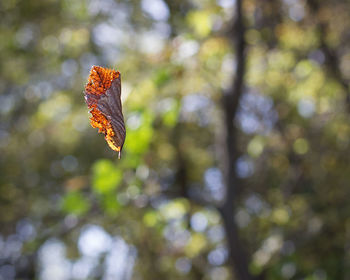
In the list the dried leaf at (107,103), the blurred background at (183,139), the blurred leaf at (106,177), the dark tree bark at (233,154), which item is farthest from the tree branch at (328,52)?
the dried leaf at (107,103)

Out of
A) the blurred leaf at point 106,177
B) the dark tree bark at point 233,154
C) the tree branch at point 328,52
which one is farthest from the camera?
the tree branch at point 328,52

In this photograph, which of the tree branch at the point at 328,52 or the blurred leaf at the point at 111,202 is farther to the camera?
the tree branch at the point at 328,52

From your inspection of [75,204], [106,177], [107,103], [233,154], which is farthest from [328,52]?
[107,103]

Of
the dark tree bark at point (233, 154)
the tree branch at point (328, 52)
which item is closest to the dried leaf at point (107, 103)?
the dark tree bark at point (233, 154)

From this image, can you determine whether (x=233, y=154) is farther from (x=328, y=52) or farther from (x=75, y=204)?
(x=328, y=52)

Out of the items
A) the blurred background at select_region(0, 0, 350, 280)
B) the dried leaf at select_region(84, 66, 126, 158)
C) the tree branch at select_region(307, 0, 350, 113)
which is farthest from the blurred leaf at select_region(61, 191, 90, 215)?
the tree branch at select_region(307, 0, 350, 113)

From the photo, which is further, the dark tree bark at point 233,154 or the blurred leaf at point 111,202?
the dark tree bark at point 233,154

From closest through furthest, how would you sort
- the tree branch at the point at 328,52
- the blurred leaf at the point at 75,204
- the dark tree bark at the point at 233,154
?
the blurred leaf at the point at 75,204 → the dark tree bark at the point at 233,154 → the tree branch at the point at 328,52

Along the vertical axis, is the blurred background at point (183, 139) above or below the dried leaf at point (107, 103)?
below

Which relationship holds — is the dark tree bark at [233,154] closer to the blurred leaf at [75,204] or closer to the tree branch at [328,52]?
the blurred leaf at [75,204]

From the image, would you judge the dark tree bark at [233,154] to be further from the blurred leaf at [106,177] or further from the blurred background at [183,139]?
the blurred leaf at [106,177]
